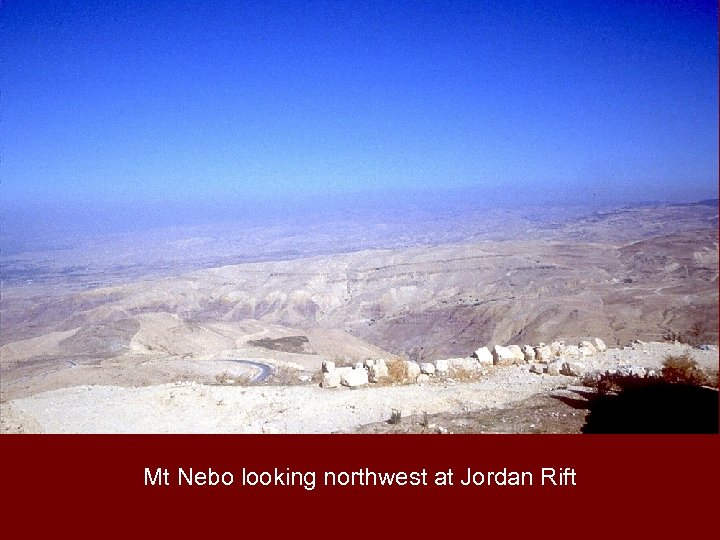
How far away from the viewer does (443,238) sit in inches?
4764

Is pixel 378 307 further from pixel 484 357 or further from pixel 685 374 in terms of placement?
pixel 685 374

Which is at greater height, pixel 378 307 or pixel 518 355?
pixel 518 355

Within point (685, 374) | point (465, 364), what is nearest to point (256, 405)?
point (465, 364)

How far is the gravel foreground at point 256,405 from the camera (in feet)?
25.9

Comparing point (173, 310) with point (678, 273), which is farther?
point (173, 310)

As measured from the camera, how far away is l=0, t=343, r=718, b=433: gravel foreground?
790 cm

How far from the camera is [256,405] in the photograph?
905cm

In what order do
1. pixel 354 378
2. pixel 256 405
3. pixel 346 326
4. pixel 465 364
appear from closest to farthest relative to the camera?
pixel 256 405 → pixel 354 378 → pixel 465 364 → pixel 346 326

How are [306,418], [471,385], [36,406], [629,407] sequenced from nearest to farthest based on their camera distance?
[629,407]
[306,418]
[36,406]
[471,385]

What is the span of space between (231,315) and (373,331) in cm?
2283

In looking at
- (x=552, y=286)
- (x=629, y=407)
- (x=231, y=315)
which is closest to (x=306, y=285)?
(x=231, y=315)

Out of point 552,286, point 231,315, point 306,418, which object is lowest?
point 231,315
